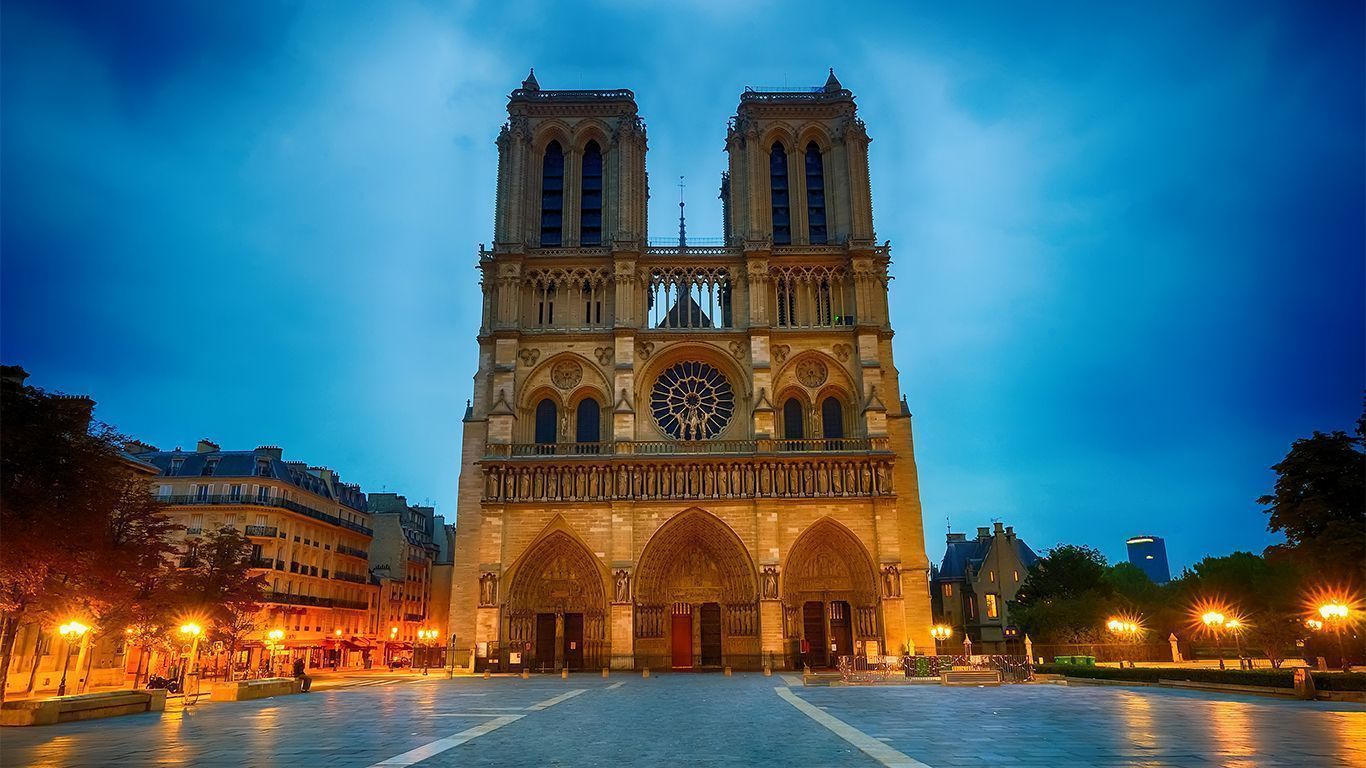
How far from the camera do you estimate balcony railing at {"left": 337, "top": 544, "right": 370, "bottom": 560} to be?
1695 inches

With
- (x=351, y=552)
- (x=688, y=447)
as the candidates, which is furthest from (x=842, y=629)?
(x=351, y=552)

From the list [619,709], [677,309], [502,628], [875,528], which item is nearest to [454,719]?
[619,709]

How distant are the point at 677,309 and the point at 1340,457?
87.5 feet

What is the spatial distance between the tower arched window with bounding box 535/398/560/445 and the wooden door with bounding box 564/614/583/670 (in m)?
7.86

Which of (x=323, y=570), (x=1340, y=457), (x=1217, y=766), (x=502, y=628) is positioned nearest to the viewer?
(x=1217, y=766)

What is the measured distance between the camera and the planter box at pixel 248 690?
20.8m

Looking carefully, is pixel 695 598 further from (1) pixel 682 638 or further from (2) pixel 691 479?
(2) pixel 691 479

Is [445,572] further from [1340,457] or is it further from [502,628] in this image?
[1340,457]

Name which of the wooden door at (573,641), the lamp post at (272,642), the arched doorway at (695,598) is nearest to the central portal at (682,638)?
the arched doorway at (695,598)

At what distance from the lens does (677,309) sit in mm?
41281

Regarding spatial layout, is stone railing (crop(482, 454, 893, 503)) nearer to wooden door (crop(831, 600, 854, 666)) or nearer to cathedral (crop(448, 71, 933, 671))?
cathedral (crop(448, 71, 933, 671))

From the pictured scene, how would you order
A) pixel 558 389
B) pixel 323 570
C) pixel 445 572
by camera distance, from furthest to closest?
1. pixel 445 572
2. pixel 323 570
3. pixel 558 389

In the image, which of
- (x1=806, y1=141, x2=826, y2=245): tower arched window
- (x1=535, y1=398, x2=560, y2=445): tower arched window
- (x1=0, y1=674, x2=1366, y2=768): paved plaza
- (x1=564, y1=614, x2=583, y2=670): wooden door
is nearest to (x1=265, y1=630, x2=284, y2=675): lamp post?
(x1=564, y1=614, x2=583, y2=670): wooden door

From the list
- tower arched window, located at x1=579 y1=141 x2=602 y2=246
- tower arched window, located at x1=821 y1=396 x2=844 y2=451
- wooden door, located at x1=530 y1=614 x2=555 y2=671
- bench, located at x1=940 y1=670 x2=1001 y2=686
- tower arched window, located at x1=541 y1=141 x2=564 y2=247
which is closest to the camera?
bench, located at x1=940 y1=670 x2=1001 y2=686
